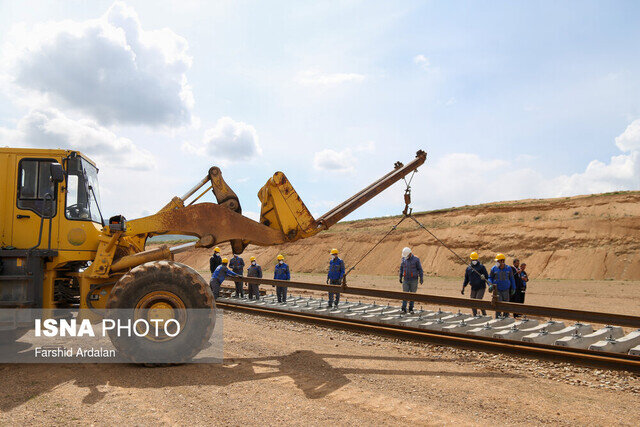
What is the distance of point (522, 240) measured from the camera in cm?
3061

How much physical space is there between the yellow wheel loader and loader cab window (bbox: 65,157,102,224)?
0.6 inches

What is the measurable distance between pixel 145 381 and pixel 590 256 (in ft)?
93.4

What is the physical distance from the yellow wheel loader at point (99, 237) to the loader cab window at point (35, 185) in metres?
0.01

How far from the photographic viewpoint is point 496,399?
496cm

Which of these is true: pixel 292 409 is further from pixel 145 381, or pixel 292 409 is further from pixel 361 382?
pixel 145 381

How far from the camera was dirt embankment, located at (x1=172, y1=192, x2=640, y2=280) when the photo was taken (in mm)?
27094

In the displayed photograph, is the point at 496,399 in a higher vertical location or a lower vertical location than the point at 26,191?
lower

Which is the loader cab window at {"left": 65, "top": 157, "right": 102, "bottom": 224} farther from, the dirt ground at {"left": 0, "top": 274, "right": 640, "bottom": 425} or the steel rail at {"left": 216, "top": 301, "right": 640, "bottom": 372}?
the steel rail at {"left": 216, "top": 301, "right": 640, "bottom": 372}

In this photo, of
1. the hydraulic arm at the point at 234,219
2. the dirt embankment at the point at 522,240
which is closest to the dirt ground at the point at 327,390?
the hydraulic arm at the point at 234,219

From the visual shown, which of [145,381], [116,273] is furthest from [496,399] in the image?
[116,273]

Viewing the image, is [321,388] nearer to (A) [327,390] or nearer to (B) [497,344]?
(A) [327,390]

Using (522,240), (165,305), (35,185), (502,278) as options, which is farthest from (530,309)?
(522,240)

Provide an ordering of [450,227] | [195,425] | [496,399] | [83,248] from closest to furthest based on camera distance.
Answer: [195,425] → [496,399] → [83,248] → [450,227]

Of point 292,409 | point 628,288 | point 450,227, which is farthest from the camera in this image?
point 450,227
